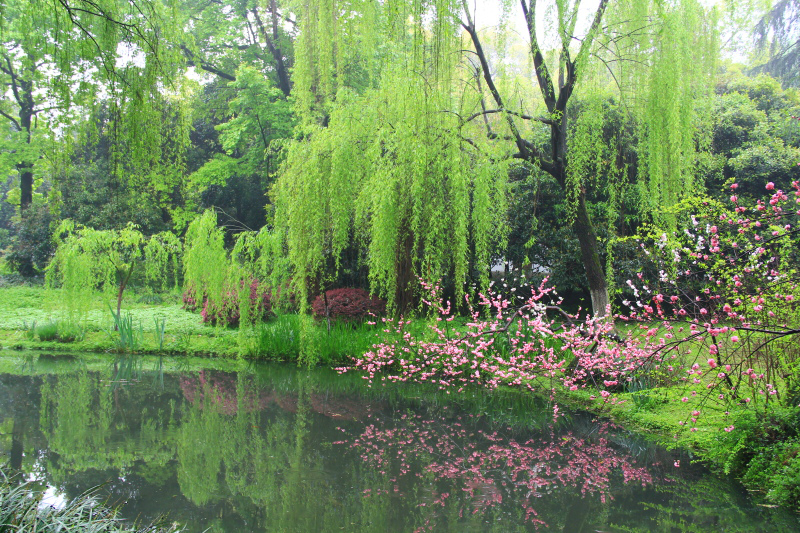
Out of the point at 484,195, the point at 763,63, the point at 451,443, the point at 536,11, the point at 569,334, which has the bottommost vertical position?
the point at 451,443

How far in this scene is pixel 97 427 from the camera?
4859 millimetres

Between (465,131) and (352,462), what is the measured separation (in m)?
3.97

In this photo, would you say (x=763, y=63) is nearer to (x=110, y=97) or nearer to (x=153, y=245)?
(x=153, y=245)

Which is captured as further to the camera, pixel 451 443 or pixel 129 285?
pixel 129 285

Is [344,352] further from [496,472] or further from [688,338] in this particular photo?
[688,338]

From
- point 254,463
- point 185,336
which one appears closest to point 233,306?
point 185,336

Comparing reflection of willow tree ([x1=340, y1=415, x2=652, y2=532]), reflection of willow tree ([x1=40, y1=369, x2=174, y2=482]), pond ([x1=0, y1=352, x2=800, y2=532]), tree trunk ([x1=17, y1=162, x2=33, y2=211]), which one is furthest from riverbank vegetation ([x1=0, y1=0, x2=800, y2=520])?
tree trunk ([x1=17, y1=162, x2=33, y2=211])

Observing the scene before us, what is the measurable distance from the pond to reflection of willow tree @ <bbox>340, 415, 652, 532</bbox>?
0.02 meters

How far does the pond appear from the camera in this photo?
3.25 meters

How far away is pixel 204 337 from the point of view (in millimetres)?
9039

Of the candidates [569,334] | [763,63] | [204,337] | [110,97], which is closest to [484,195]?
[569,334]

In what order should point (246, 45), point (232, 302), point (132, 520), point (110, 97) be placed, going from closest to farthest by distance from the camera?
point (110, 97) → point (132, 520) → point (232, 302) → point (246, 45)

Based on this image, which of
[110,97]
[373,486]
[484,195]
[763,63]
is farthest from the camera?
[763,63]

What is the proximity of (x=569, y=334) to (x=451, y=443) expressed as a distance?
1.94 metres
